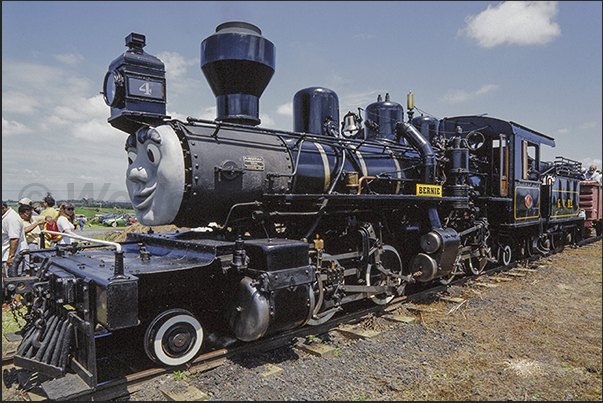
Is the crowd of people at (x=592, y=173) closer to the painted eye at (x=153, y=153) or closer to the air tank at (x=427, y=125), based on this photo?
the air tank at (x=427, y=125)

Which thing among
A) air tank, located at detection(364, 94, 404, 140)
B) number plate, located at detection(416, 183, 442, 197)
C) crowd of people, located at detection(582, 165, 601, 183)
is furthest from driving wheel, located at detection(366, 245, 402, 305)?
crowd of people, located at detection(582, 165, 601, 183)

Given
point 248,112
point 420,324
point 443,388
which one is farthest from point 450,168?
point 443,388

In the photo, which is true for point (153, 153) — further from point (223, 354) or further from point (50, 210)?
point (50, 210)

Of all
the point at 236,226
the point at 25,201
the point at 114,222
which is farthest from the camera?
the point at 114,222

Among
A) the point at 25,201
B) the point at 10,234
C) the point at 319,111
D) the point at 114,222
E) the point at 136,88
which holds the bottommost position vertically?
the point at 114,222

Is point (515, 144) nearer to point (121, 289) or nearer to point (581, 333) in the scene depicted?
point (581, 333)

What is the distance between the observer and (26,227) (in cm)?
769

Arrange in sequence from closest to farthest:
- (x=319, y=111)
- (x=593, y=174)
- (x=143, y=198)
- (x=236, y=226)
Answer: (x=143, y=198) → (x=236, y=226) → (x=319, y=111) → (x=593, y=174)

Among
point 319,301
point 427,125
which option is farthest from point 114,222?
point 319,301

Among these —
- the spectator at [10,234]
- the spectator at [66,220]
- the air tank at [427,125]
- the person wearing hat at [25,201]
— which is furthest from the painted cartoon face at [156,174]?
the air tank at [427,125]

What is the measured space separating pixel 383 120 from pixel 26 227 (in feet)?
22.6

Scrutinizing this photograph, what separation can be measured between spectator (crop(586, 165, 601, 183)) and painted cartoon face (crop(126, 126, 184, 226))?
1981 centimetres

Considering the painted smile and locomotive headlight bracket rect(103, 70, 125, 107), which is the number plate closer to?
the painted smile

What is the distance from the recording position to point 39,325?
154 inches
